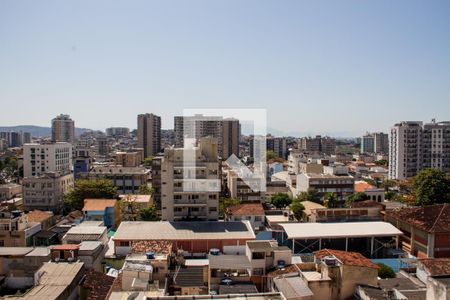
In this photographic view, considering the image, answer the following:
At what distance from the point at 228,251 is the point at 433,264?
7922mm

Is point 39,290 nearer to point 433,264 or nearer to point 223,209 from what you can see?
point 433,264

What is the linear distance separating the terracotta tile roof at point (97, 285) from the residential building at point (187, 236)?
3.03 meters

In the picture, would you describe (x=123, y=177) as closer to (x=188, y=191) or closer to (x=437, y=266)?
(x=188, y=191)

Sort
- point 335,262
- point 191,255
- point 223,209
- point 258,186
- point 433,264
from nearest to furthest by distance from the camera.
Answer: point 335,262, point 433,264, point 191,255, point 223,209, point 258,186

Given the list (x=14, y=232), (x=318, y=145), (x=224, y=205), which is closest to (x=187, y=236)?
(x=14, y=232)

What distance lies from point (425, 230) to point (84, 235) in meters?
15.5

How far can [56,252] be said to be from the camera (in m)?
14.4

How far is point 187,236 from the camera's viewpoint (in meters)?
18.4

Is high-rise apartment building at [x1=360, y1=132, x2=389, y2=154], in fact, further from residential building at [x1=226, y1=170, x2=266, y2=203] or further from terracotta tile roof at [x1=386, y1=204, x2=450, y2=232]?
terracotta tile roof at [x1=386, y1=204, x2=450, y2=232]

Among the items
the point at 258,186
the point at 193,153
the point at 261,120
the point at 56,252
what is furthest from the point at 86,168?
the point at 56,252

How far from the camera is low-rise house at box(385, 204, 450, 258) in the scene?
64.4 feet

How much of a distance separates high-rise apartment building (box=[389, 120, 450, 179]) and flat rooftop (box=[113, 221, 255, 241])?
31409 millimetres

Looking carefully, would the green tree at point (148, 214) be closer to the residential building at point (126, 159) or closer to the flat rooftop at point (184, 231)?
the flat rooftop at point (184, 231)

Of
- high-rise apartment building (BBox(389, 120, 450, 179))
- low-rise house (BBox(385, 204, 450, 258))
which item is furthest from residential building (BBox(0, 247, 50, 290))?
high-rise apartment building (BBox(389, 120, 450, 179))
